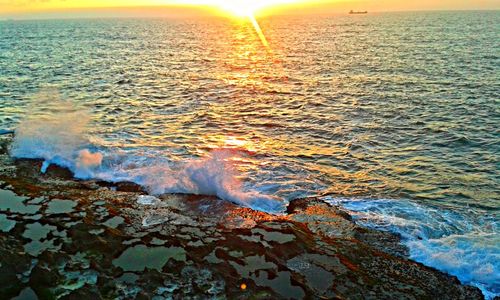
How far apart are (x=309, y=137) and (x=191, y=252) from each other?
471 inches

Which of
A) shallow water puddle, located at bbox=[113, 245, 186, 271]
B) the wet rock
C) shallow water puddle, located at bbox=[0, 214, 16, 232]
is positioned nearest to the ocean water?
the wet rock

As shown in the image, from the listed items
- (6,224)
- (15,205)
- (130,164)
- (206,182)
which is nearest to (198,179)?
(206,182)

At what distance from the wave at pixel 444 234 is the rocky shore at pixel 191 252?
0.37 m

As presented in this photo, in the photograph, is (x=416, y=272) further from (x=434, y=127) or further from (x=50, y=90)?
(x=50, y=90)

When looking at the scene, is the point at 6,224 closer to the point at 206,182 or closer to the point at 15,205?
the point at 15,205

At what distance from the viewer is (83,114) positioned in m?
25.0

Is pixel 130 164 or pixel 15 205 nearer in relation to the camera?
pixel 15 205

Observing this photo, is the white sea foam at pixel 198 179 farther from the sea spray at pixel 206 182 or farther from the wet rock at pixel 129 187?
the wet rock at pixel 129 187

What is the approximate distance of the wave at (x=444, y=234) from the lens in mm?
9977

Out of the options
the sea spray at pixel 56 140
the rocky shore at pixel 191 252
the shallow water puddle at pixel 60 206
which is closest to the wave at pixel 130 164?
the sea spray at pixel 56 140

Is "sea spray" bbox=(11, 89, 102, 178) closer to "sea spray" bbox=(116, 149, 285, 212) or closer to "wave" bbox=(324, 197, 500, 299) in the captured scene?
"sea spray" bbox=(116, 149, 285, 212)

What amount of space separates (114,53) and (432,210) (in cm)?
5690

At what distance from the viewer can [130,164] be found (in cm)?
1692

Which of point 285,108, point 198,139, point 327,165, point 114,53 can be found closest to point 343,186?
point 327,165
